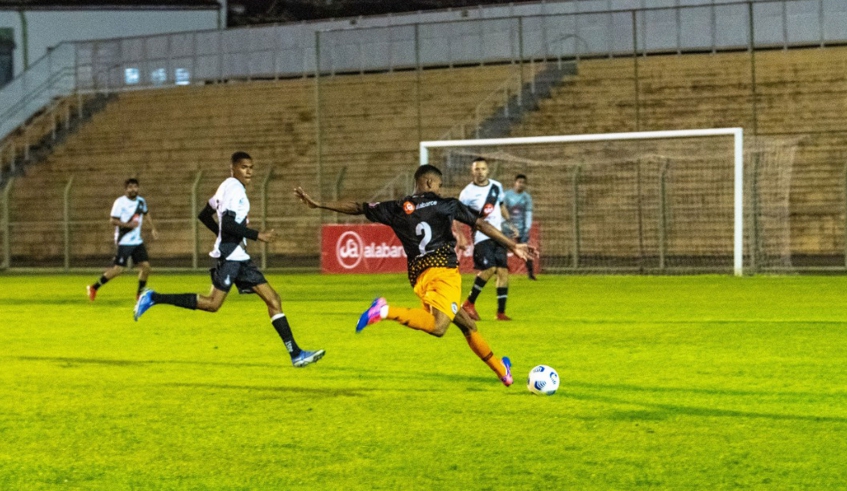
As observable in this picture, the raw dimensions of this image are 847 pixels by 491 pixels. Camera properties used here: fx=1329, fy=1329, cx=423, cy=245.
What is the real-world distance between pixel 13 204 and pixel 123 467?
33167 mm

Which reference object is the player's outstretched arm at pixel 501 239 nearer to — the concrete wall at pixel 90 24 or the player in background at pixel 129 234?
the player in background at pixel 129 234

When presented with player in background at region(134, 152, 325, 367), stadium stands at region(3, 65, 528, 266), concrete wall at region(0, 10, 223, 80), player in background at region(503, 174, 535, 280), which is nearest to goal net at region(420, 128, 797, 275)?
player in background at region(503, 174, 535, 280)

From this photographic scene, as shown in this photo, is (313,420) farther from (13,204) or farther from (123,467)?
(13,204)

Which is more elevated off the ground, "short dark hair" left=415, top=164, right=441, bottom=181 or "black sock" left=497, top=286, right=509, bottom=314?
"short dark hair" left=415, top=164, right=441, bottom=181

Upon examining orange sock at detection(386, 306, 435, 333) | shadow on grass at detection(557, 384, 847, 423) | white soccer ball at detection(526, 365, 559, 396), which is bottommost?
shadow on grass at detection(557, 384, 847, 423)

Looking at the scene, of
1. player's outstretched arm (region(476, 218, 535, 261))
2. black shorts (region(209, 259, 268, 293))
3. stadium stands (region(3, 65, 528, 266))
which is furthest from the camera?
stadium stands (region(3, 65, 528, 266))

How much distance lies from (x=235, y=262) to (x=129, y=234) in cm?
988

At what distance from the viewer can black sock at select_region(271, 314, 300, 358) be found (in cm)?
1109

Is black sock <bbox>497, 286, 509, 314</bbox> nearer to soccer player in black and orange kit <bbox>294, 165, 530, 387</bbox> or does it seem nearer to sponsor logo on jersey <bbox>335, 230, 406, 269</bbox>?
soccer player in black and orange kit <bbox>294, 165, 530, 387</bbox>

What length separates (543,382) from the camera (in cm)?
913

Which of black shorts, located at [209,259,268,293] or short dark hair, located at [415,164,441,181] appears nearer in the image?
short dark hair, located at [415,164,441,181]

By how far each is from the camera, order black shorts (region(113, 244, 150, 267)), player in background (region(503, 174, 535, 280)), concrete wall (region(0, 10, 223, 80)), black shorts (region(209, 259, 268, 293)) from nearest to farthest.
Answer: black shorts (region(209, 259, 268, 293)) → black shorts (region(113, 244, 150, 267)) → player in background (region(503, 174, 535, 280)) → concrete wall (region(0, 10, 223, 80))

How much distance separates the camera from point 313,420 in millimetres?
8320

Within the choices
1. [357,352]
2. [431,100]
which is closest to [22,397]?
[357,352]
